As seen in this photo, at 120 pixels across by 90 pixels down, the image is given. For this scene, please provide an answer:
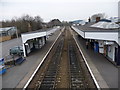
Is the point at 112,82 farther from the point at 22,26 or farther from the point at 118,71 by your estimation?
the point at 22,26

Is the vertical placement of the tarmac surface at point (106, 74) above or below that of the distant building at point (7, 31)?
below

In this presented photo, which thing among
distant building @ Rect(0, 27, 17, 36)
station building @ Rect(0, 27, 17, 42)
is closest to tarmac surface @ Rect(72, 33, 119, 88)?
station building @ Rect(0, 27, 17, 42)

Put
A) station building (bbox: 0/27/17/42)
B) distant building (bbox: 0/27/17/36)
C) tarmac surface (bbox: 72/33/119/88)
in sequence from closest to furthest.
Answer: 1. tarmac surface (bbox: 72/33/119/88)
2. station building (bbox: 0/27/17/42)
3. distant building (bbox: 0/27/17/36)

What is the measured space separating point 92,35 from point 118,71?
188 inches

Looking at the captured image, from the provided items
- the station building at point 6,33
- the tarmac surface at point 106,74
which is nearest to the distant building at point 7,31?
the station building at point 6,33

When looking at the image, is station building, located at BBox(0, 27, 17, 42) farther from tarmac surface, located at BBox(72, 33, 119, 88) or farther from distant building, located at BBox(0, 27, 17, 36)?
tarmac surface, located at BBox(72, 33, 119, 88)

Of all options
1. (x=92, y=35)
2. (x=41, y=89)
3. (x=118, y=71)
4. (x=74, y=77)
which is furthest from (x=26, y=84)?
(x=92, y=35)

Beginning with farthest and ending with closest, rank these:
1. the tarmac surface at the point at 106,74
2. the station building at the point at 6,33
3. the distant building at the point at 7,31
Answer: the distant building at the point at 7,31 < the station building at the point at 6,33 < the tarmac surface at the point at 106,74

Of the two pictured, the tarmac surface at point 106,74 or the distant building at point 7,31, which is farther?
the distant building at point 7,31

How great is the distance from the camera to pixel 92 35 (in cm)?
1346

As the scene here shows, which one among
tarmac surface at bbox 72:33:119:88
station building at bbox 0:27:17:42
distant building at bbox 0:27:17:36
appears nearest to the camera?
tarmac surface at bbox 72:33:119:88

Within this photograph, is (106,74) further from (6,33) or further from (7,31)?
(7,31)

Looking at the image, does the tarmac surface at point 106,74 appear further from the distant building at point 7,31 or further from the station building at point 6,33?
the distant building at point 7,31

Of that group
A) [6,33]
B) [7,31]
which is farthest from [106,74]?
[7,31]
